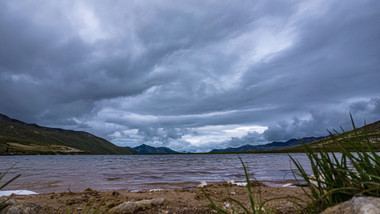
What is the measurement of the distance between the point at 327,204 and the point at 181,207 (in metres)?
2.91

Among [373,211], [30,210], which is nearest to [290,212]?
[373,211]

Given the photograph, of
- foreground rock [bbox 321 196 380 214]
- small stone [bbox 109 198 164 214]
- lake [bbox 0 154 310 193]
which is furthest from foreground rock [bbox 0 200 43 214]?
foreground rock [bbox 321 196 380 214]

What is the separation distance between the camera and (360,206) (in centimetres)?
218

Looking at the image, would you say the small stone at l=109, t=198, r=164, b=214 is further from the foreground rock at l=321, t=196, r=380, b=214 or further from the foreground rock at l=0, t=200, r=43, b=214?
the foreground rock at l=321, t=196, r=380, b=214

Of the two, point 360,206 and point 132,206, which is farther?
point 132,206

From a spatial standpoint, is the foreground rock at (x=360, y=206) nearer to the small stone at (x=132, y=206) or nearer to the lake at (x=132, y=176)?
the lake at (x=132, y=176)

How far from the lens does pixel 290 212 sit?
3.90 m

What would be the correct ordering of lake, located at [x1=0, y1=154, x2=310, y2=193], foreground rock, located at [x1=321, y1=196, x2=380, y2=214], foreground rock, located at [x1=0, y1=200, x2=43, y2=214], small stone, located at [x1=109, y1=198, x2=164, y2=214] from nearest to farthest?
1. foreground rock, located at [x1=321, y1=196, x2=380, y2=214]
2. foreground rock, located at [x1=0, y1=200, x2=43, y2=214]
3. small stone, located at [x1=109, y1=198, x2=164, y2=214]
4. lake, located at [x1=0, y1=154, x2=310, y2=193]

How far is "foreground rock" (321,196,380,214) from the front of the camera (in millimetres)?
2068

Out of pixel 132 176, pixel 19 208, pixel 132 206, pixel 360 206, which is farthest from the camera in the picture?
pixel 132 176

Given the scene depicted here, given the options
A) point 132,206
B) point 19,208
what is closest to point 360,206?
point 132,206

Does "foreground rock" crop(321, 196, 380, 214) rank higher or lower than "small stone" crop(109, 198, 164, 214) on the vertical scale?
higher

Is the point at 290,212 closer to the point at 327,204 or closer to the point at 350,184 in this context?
the point at 327,204

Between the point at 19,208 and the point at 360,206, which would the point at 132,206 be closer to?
the point at 19,208
